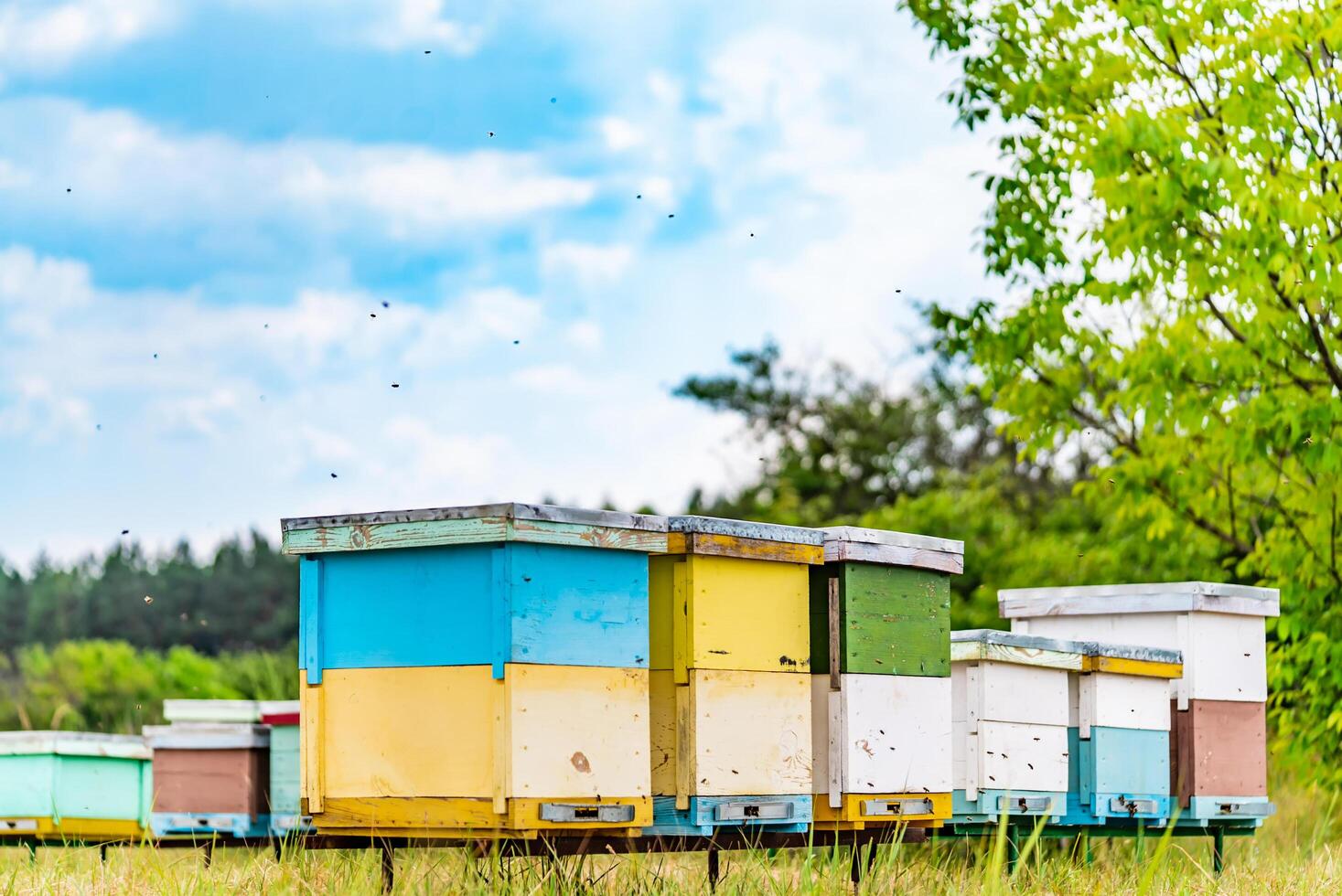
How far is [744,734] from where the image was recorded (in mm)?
6043

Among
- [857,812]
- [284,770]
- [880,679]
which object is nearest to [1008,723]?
[880,679]

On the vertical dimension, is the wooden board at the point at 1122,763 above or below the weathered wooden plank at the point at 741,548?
below

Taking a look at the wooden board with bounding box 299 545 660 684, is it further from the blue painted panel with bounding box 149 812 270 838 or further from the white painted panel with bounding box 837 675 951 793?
the blue painted panel with bounding box 149 812 270 838

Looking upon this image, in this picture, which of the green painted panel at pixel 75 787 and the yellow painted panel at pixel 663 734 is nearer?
the yellow painted panel at pixel 663 734

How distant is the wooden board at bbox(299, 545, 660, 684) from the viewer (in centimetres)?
541

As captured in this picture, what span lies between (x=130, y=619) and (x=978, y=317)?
A: 975 inches

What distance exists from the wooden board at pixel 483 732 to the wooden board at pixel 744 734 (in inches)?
8.9

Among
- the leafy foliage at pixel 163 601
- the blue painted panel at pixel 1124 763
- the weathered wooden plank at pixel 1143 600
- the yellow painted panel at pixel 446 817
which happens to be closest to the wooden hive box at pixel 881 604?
the yellow painted panel at pixel 446 817

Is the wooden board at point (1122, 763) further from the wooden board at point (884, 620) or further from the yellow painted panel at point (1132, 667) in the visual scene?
the wooden board at point (884, 620)

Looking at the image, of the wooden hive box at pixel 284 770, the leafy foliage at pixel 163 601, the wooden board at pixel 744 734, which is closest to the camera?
the wooden board at pixel 744 734

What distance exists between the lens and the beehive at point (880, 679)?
6457 mm

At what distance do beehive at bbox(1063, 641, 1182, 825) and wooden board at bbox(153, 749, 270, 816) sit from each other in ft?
16.7

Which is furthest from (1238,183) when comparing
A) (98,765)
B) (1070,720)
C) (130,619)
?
(130,619)

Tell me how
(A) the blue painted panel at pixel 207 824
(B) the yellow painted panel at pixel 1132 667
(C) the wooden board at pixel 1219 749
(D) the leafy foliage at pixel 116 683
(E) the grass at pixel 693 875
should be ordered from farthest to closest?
1. (D) the leafy foliage at pixel 116 683
2. (A) the blue painted panel at pixel 207 824
3. (C) the wooden board at pixel 1219 749
4. (B) the yellow painted panel at pixel 1132 667
5. (E) the grass at pixel 693 875
